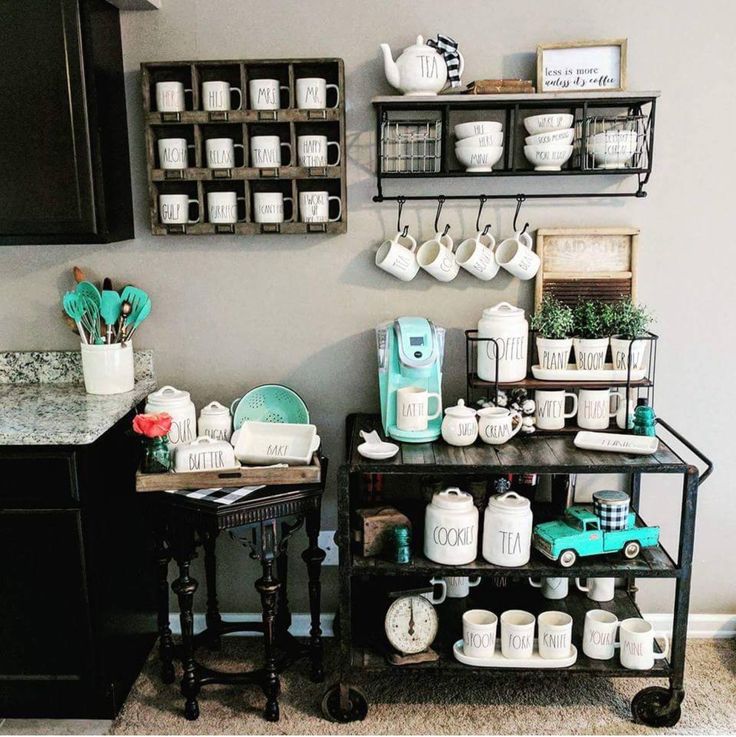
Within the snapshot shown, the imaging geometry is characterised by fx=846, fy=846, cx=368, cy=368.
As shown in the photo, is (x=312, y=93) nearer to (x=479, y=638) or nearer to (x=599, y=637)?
(x=479, y=638)

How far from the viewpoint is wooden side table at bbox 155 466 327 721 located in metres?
2.22

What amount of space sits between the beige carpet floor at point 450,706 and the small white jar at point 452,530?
18.1 inches

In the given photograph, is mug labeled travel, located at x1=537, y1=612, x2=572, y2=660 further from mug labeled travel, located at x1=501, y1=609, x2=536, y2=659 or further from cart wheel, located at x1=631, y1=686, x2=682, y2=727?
cart wheel, located at x1=631, y1=686, x2=682, y2=727

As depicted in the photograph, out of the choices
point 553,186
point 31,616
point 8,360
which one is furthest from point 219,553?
point 553,186

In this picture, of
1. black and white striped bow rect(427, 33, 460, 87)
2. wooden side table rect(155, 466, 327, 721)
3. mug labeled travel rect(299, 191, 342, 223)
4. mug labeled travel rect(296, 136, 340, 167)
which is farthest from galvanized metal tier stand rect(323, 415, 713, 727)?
black and white striped bow rect(427, 33, 460, 87)

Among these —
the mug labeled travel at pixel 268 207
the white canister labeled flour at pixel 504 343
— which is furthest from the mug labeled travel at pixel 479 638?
the mug labeled travel at pixel 268 207

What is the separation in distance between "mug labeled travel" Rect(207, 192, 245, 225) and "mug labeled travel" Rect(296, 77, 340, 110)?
336 mm

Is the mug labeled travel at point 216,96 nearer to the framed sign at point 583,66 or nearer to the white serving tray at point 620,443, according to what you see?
the framed sign at point 583,66

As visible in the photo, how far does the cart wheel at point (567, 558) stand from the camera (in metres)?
2.29

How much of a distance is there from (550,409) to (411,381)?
1.34ft

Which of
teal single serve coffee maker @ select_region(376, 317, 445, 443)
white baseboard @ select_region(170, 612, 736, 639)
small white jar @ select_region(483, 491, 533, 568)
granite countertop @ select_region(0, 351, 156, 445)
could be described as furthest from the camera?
white baseboard @ select_region(170, 612, 736, 639)

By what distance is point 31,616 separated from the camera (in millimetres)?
2271

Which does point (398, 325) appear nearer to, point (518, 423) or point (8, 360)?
point (518, 423)

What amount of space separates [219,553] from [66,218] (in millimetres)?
1201
